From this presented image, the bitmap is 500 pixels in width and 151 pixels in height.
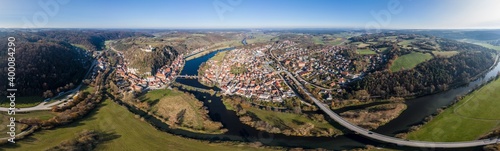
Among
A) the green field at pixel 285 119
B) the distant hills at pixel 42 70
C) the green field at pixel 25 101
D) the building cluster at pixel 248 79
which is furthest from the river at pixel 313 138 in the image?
the distant hills at pixel 42 70

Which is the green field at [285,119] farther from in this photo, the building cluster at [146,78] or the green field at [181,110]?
the building cluster at [146,78]

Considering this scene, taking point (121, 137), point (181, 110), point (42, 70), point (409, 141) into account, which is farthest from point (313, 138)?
point (42, 70)

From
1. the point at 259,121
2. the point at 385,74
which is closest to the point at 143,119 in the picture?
the point at 259,121

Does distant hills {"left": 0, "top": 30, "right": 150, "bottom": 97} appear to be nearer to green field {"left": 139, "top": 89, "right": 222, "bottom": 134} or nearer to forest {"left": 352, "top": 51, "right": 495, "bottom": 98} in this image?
green field {"left": 139, "top": 89, "right": 222, "bottom": 134}

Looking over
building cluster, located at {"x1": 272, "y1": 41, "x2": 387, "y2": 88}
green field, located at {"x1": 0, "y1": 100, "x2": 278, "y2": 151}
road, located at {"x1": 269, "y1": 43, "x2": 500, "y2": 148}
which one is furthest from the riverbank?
building cluster, located at {"x1": 272, "y1": 41, "x2": 387, "y2": 88}

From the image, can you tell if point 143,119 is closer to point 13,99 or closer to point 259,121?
point 259,121
